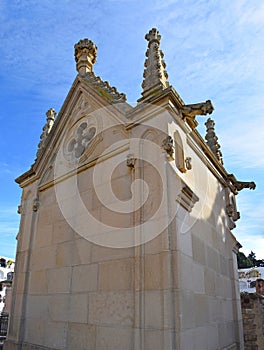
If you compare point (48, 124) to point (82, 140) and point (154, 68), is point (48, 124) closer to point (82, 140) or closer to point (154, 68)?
point (82, 140)

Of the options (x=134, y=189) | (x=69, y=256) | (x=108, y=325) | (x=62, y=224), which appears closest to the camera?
(x=108, y=325)

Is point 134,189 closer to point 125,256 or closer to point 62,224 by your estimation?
point 125,256

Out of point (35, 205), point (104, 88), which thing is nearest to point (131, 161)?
point (104, 88)

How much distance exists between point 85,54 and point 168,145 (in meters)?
4.04

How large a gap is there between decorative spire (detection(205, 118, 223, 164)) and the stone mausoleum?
0.75 m

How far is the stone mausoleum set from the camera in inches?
127

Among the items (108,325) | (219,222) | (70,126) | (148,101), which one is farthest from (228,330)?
(70,126)

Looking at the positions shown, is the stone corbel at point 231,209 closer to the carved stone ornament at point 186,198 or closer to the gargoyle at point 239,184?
the gargoyle at point 239,184

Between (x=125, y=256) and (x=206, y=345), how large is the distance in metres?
1.54

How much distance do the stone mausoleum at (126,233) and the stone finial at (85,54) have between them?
637mm

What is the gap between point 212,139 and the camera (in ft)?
23.8

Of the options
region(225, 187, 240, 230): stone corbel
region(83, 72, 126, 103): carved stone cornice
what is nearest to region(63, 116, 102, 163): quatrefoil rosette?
region(83, 72, 126, 103): carved stone cornice

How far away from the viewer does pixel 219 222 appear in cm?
556

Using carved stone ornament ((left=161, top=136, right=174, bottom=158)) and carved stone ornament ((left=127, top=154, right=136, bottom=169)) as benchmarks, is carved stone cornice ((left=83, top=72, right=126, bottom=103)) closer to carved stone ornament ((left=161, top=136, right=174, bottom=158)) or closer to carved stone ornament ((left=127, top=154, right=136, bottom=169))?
carved stone ornament ((left=127, top=154, right=136, bottom=169))
